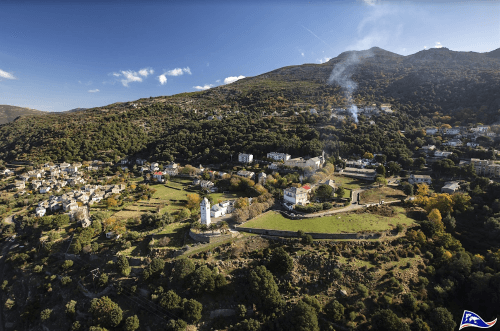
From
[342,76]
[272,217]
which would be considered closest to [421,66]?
[342,76]

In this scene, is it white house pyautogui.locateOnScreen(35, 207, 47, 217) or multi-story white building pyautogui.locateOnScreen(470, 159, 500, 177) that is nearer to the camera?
white house pyautogui.locateOnScreen(35, 207, 47, 217)

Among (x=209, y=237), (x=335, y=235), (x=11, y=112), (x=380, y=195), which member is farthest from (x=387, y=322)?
(x=11, y=112)

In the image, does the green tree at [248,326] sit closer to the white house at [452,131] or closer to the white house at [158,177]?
the white house at [158,177]

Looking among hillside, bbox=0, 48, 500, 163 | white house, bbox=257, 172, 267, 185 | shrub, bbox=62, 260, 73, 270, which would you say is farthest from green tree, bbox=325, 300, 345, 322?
hillside, bbox=0, 48, 500, 163

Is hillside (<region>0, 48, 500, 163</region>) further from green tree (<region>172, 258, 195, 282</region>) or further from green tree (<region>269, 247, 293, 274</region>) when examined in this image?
green tree (<region>172, 258, 195, 282</region>)

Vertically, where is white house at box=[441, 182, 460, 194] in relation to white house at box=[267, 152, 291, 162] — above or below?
below

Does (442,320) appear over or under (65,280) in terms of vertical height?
over

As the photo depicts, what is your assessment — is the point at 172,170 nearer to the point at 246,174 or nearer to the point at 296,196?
the point at 246,174
